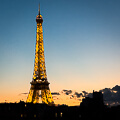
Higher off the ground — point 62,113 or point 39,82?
point 39,82

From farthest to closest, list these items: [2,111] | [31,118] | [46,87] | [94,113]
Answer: [46,87] → [94,113] → [31,118] → [2,111]

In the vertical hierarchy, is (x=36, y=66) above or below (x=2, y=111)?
above

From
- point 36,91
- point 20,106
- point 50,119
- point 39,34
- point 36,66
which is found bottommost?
point 50,119

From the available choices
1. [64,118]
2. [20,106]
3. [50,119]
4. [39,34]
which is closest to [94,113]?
[64,118]

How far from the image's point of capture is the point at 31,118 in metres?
75.8

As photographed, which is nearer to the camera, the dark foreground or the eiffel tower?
the dark foreground

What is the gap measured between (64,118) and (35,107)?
11984 mm

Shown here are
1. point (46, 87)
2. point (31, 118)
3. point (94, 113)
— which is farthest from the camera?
point (46, 87)

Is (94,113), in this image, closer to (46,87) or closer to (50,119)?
(50,119)

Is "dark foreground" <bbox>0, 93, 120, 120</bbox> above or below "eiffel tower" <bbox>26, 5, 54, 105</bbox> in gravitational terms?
below

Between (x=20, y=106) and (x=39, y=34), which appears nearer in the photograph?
(x=20, y=106)

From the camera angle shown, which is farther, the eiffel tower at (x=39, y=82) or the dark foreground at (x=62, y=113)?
the eiffel tower at (x=39, y=82)

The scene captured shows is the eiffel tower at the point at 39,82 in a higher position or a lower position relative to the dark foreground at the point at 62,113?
higher

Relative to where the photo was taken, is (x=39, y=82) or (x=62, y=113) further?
(x=39, y=82)
